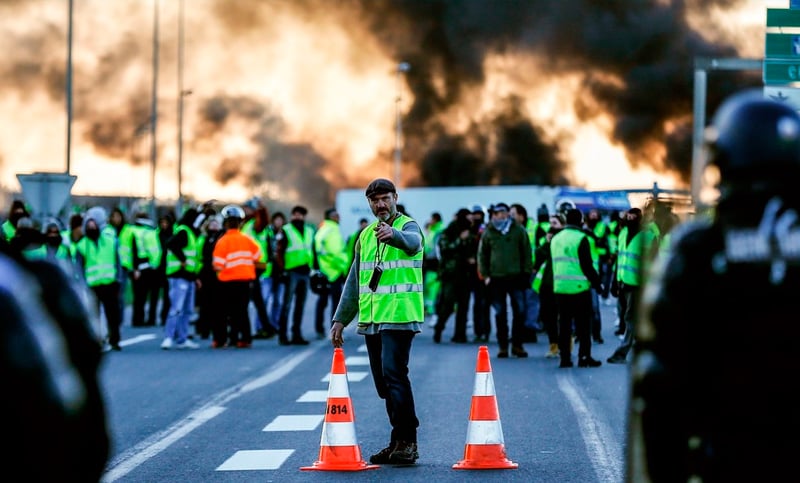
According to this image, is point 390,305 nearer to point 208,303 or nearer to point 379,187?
point 379,187

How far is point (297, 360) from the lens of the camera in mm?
17391

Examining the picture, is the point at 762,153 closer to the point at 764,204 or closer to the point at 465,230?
the point at 764,204

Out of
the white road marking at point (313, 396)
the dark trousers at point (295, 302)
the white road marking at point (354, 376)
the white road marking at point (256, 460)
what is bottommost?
the white road marking at point (354, 376)

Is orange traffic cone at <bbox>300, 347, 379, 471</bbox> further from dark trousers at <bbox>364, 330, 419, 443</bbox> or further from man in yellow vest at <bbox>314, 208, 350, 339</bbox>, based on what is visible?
man in yellow vest at <bbox>314, 208, 350, 339</bbox>

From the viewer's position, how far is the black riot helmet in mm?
3428

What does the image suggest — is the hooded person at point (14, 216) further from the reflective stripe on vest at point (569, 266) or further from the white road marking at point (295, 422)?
the white road marking at point (295, 422)

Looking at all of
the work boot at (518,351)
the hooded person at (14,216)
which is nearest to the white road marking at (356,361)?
the work boot at (518,351)

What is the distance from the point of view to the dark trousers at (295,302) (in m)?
19.9

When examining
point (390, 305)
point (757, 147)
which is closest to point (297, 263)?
point (390, 305)

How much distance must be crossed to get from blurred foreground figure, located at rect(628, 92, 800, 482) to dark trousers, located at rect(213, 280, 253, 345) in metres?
15.7

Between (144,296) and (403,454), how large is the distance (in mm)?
15376

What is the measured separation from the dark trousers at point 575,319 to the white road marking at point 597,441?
231cm

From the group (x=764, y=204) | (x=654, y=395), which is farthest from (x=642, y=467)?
(x=764, y=204)

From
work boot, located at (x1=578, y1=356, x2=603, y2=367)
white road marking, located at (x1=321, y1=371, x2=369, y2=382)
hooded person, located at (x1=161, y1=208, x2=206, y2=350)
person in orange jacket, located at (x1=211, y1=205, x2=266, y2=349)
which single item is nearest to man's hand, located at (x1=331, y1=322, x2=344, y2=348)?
white road marking, located at (x1=321, y1=371, x2=369, y2=382)
